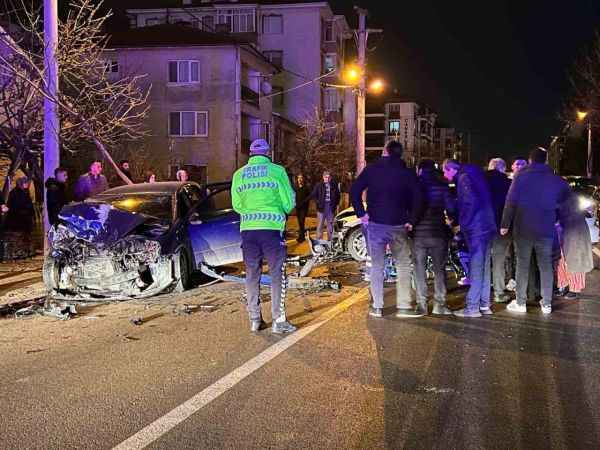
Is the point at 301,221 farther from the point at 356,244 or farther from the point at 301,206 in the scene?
the point at 356,244

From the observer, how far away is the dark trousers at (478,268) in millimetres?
7926

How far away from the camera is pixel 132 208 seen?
405 inches

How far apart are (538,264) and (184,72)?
3116 cm

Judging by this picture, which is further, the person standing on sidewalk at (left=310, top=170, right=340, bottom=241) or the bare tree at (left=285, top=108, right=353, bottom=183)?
the bare tree at (left=285, top=108, right=353, bottom=183)

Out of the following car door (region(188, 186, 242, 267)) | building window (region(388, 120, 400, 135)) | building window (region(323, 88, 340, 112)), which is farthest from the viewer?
building window (region(388, 120, 400, 135))

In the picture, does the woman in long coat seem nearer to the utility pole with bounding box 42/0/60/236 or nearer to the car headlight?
the car headlight

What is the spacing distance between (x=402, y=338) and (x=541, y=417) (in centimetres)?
229

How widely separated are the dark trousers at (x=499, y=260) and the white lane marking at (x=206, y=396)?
94.5 inches

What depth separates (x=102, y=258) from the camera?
8.96 meters

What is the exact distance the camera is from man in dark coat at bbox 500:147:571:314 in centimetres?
786

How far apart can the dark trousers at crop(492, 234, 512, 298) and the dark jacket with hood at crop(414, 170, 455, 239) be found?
0.97 meters

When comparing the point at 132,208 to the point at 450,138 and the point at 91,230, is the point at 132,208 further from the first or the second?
the point at 450,138

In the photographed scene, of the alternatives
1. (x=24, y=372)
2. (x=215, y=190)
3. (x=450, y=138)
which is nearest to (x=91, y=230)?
(x=215, y=190)

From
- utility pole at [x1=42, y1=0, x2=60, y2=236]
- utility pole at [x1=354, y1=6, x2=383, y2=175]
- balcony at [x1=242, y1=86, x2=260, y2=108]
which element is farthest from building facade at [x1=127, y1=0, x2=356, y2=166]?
utility pole at [x1=42, y1=0, x2=60, y2=236]
